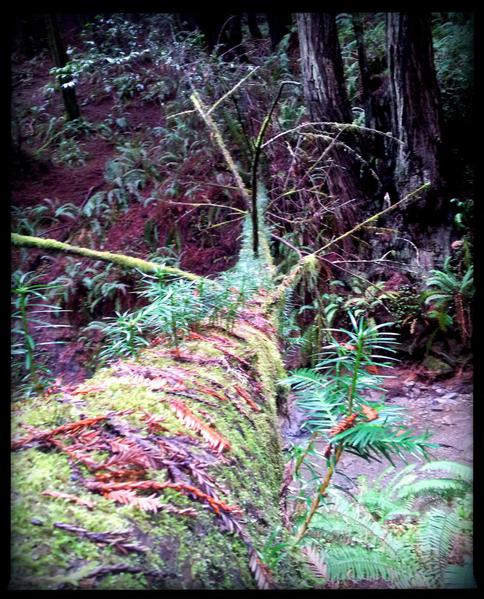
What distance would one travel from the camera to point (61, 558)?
98 centimetres

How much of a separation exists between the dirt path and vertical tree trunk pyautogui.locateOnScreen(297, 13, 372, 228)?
248cm

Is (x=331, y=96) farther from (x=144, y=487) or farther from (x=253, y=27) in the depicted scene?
(x=144, y=487)

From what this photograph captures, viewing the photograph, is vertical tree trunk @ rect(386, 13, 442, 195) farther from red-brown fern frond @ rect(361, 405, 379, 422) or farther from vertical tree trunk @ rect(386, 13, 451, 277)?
red-brown fern frond @ rect(361, 405, 379, 422)

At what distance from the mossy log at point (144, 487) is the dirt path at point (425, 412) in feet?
7.26

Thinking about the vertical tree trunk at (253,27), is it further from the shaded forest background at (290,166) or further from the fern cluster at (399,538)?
the fern cluster at (399,538)

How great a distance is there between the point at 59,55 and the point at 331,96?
17.0 ft

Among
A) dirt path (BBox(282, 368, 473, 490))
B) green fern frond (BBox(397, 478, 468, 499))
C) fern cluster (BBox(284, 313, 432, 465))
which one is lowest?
dirt path (BBox(282, 368, 473, 490))

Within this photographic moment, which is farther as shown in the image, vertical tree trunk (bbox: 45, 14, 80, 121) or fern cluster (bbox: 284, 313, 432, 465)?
vertical tree trunk (bbox: 45, 14, 80, 121)

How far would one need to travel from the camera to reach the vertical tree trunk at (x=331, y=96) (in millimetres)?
6926

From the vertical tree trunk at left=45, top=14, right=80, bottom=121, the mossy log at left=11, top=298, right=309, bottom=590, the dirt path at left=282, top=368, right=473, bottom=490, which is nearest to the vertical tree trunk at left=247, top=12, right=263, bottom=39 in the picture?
the vertical tree trunk at left=45, top=14, right=80, bottom=121

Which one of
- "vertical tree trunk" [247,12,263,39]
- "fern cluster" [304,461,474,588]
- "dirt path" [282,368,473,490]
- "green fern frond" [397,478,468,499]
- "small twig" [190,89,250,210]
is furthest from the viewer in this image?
"vertical tree trunk" [247,12,263,39]

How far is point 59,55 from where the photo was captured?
864cm

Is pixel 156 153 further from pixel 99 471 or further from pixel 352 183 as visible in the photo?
pixel 99 471

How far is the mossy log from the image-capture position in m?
1.02
